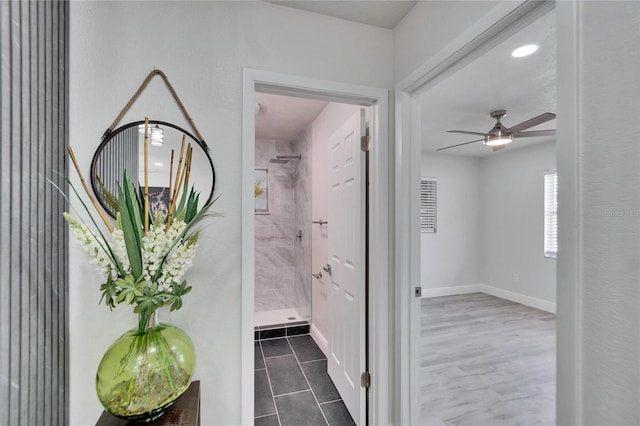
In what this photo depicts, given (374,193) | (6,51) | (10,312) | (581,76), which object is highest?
(6,51)

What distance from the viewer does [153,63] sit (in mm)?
1422

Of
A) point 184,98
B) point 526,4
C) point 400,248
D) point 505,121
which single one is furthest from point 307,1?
point 505,121

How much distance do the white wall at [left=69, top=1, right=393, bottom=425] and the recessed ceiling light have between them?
126 cm

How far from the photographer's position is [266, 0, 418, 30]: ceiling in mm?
1589

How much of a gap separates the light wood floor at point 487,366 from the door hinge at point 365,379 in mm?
658

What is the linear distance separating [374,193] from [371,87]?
0.62m

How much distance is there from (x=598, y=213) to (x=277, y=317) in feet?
11.6

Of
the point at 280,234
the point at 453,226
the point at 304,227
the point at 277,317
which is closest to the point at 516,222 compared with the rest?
the point at 453,226

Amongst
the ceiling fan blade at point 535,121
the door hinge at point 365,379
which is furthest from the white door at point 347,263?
the ceiling fan blade at point 535,121

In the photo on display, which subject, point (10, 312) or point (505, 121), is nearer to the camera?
point (10, 312)

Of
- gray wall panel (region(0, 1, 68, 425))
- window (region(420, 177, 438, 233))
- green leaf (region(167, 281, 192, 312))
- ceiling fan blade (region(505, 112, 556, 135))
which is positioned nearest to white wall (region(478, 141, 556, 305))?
window (region(420, 177, 438, 233))

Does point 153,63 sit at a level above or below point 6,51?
above

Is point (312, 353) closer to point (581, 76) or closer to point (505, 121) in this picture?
point (581, 76)

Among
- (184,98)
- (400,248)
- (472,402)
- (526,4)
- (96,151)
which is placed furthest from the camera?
(472,402)
